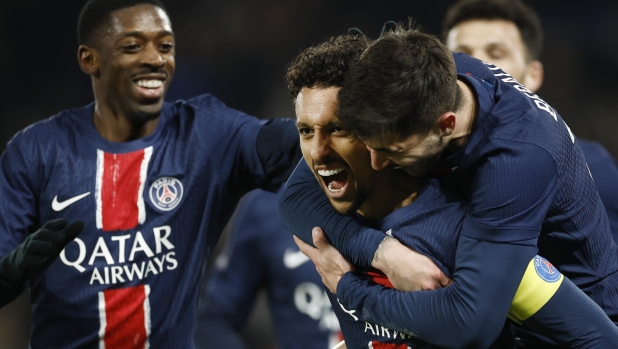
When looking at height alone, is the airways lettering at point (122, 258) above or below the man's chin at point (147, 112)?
below

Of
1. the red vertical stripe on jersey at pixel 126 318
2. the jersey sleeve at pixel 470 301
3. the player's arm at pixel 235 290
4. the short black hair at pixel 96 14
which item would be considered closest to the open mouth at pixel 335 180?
the jersey sleeve at pixel 470 301

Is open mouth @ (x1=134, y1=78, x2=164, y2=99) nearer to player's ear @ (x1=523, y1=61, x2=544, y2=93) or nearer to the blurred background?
player's ear @ (x1=523, y1=61, x2=544, y2=93)

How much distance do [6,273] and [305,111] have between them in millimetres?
1194

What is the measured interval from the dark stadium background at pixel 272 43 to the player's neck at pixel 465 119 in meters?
4.08

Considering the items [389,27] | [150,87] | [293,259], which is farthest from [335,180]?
[293,259]

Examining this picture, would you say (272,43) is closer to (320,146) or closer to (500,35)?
(500,35)

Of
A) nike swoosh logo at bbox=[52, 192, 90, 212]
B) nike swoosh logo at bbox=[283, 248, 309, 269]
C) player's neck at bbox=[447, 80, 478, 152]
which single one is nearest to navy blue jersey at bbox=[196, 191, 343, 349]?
nike swoosh logo at bbox=[283, 248, 309, 269]

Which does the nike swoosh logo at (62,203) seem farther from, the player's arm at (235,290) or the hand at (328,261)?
the player's arm at (235,290)

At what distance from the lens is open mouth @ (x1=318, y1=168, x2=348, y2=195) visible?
7.66ft

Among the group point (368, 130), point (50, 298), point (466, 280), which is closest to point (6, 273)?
point (50, 298)

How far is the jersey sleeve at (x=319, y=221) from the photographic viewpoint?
2.30 metres

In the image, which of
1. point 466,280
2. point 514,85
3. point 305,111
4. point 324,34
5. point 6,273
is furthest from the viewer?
Result: point 324,34

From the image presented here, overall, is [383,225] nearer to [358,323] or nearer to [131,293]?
[358,323]

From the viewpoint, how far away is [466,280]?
2080 mm
